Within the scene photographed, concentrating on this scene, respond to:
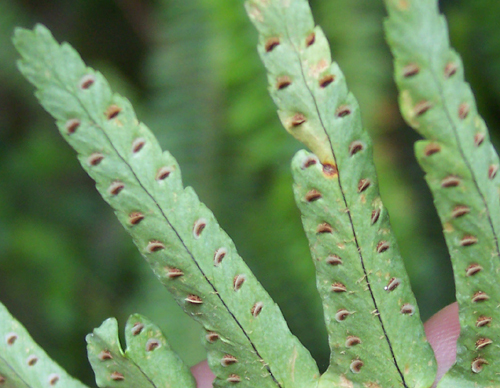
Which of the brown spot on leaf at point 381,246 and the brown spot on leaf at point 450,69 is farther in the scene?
the brown spot on leaf at point 381,246

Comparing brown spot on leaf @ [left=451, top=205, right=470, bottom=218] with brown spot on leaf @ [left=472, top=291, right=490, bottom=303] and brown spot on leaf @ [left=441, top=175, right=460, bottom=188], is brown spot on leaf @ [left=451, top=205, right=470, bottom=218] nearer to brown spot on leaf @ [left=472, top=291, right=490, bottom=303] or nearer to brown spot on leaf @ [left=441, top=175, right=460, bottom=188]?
brown spot on leaf @ [left=441, top=175, right=460, bottom=188]

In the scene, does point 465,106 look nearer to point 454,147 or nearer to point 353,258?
point 454,147

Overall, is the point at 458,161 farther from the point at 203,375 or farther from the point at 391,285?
the point at 203,375

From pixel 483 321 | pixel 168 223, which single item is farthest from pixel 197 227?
pixel 483 321

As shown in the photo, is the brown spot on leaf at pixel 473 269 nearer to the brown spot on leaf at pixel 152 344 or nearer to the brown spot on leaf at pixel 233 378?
the brown spot on leaf at pixel 233 378

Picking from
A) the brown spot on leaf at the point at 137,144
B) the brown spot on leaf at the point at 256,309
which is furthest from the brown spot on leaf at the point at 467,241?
the brown spot on leaf at the point at 137,144

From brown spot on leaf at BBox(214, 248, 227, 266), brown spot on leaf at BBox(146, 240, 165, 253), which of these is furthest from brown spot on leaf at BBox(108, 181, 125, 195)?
brown spot on leaf at BBox(214, 248, 227, 266)
